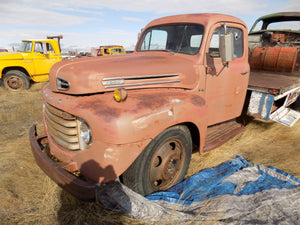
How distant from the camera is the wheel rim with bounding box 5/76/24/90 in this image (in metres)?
7.91

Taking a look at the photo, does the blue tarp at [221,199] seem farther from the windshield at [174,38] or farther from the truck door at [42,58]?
the truck door at [42,58]

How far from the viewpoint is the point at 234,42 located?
10.3 ft

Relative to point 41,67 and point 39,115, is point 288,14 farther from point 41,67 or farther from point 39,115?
point 41,67

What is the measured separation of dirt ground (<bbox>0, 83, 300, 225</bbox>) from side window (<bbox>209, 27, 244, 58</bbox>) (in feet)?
5.02

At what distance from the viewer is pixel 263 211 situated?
1938 mm

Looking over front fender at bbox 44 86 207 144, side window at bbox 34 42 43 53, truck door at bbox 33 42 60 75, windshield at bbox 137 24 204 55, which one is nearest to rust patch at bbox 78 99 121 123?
front fender at bbox 44 86 207 144

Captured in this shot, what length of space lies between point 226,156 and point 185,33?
193 cm

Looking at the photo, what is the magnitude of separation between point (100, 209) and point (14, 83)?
8.14 metres

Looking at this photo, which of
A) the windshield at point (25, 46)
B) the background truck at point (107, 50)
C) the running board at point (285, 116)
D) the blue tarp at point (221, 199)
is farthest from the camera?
the background truck at point (107, 50)

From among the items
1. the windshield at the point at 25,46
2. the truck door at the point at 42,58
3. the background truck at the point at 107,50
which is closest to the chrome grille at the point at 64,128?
the truck door at the point at 42,58

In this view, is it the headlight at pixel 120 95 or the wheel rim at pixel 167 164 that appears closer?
the headlight at pixel 120 95

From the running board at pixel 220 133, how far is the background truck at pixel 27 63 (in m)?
7.30

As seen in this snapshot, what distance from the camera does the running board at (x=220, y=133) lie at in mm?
2923

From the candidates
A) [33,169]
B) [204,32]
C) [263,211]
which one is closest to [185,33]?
[204,32]
